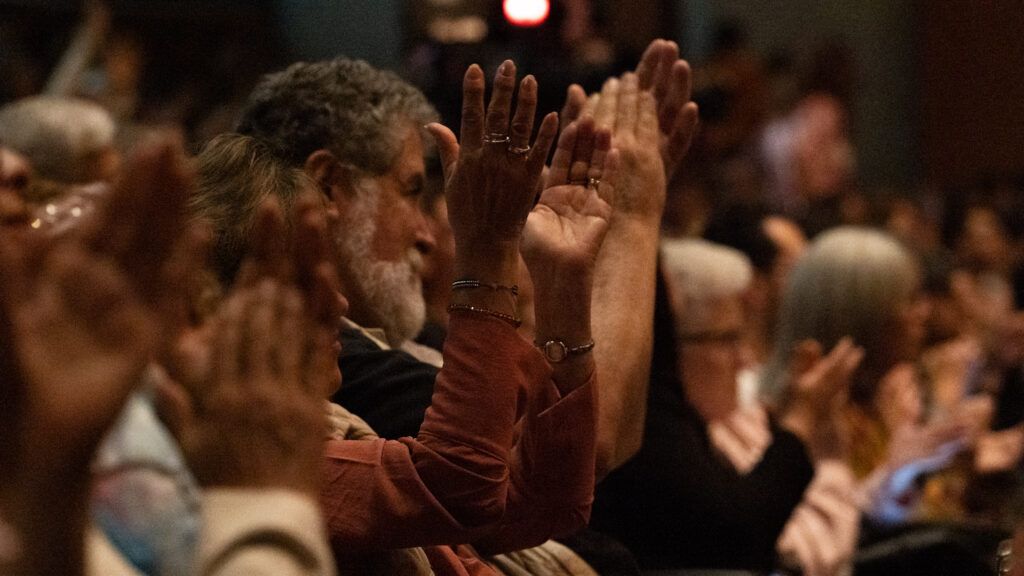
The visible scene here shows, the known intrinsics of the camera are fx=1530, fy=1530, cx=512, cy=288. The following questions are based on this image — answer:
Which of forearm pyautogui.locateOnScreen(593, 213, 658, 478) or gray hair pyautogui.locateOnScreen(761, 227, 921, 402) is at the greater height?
forearm pyautogui.locateOnScreen(593, 213, 658, 478)

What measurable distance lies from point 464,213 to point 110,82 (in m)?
3.56

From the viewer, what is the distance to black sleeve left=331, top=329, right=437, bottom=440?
175 cm

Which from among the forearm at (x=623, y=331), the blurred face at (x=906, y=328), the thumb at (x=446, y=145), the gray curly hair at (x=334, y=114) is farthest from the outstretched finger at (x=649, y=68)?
the blurred face at (x=906, y=328)

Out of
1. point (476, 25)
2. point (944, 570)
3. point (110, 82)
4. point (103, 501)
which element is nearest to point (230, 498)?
point (103, 501)

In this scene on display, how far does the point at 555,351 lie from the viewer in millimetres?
1636

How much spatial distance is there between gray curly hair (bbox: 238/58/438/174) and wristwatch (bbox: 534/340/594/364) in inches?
17.2

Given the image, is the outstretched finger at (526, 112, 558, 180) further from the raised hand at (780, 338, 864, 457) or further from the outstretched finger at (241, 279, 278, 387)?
the raised hand at (780, 338, 864, 457)

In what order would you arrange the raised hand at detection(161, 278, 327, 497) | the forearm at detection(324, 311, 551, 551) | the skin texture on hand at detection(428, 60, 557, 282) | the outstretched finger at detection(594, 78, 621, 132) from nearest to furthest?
the raised hand at detection(161, 278, 327, 497) < the forearm at detection(324, 311, 551, 551) < the skin texture on hand at detection(428, 60, 557, 282) < the outstretched finger at detection(594, 78, 621, 132)

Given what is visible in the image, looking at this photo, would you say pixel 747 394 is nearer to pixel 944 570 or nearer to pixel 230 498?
pixel 944 570

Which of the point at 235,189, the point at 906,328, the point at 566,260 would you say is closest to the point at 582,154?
the point at 566,260

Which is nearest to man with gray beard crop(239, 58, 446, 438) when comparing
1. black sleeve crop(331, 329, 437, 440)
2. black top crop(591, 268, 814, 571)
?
black sleeve crop(331, 329, 437, 440)

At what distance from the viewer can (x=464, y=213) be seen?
4.99 feet


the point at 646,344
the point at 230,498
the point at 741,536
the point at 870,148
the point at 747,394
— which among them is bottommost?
the point at 870,148

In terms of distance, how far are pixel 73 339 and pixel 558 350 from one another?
810 mm
